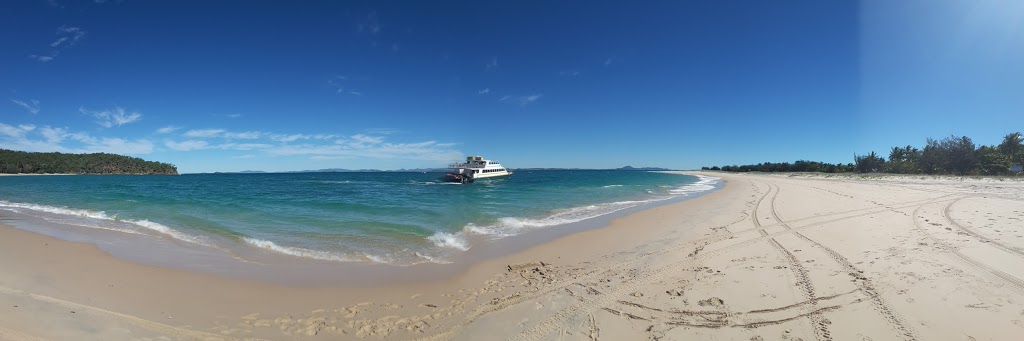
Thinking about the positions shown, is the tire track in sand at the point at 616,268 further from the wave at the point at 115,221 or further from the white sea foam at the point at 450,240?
the wave at the point at 115,221

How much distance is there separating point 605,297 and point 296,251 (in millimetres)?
7798

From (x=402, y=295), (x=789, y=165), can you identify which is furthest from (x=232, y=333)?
(x=789, y=165)

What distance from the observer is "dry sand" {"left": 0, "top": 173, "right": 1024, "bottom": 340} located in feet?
14.8

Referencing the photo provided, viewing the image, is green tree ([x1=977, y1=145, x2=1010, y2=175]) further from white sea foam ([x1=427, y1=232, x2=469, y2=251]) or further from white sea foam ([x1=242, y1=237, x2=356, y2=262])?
white sea foam ([x1=242, y1=237, x2=356, y2=262])

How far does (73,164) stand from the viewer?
127 m

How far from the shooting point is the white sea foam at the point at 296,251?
28.8 feet

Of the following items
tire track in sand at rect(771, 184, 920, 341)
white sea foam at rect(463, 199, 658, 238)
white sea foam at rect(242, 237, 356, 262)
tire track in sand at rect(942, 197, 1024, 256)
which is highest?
tire track in sand at rect(942, 197, 1024, 256)

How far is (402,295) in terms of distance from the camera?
6180 millimetres

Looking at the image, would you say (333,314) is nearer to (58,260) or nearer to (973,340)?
(973,340)

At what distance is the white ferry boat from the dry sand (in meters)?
44.7

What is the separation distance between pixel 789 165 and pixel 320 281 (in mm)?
149736

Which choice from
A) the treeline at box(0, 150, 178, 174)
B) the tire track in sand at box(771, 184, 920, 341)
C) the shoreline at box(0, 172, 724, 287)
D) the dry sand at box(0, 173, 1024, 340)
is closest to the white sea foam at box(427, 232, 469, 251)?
the shoreline at box(0, 172, 724, 287)

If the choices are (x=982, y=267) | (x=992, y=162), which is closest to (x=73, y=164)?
(x=982, y=267)

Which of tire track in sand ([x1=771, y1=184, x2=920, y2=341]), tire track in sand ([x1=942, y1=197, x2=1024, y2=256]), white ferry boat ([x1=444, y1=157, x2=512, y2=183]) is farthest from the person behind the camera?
white ferry boat ([x1=444, y1=157, x2=512, y2=183])
